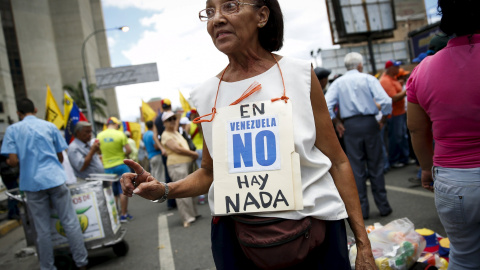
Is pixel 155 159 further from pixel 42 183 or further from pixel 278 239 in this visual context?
pixel 278 239

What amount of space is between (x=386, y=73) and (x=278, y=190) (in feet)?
21.0

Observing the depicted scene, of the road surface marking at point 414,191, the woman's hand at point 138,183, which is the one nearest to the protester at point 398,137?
the road surface marking at point 414,191

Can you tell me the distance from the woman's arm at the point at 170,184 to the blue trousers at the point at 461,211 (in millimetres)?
1159

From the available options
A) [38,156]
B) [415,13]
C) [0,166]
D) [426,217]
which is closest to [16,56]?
[0,166]

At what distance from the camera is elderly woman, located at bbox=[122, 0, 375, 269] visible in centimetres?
132

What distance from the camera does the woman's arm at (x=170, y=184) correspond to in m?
1.39

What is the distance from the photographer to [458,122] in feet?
5.60

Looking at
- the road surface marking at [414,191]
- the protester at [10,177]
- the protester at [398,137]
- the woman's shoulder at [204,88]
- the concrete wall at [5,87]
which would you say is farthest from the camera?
the concrete wall at [5,87]

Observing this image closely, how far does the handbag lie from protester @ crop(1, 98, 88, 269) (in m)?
3.41

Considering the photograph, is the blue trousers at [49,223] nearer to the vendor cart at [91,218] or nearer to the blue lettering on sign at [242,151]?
the vendor cart at [91,218]

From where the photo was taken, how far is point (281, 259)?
4.02 feet

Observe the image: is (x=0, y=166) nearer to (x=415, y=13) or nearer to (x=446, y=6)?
(x=446, y=6)

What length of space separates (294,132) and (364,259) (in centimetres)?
56

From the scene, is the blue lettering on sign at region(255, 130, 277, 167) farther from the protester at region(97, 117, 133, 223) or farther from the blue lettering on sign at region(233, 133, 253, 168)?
the protester at region(97, 117, 133, 223)
